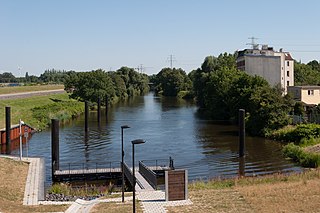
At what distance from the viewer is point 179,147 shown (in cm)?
4928

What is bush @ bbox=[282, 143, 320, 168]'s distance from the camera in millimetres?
38156

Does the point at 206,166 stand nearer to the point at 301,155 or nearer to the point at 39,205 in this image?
the point at 301,155

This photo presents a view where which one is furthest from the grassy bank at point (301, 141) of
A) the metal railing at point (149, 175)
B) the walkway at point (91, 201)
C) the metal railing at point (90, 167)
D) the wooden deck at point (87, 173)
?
the metal railing at point (90, 167)

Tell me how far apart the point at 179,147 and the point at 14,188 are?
25.0m

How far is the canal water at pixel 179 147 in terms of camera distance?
39281 millimetres

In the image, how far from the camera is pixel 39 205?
22.8 metres

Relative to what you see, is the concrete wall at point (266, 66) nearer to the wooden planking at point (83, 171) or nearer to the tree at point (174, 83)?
the wooden planking at point (83, 171)

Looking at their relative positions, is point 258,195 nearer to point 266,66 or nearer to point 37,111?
point 37,111

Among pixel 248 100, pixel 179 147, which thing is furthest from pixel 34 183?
pixel 248 100

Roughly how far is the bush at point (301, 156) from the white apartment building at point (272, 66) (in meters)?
39.4

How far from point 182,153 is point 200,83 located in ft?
206

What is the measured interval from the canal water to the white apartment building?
22.4 m

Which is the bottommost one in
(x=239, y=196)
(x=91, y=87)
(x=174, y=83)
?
(x=239, y=196)

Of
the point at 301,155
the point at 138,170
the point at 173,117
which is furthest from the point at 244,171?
the point at 173,117
